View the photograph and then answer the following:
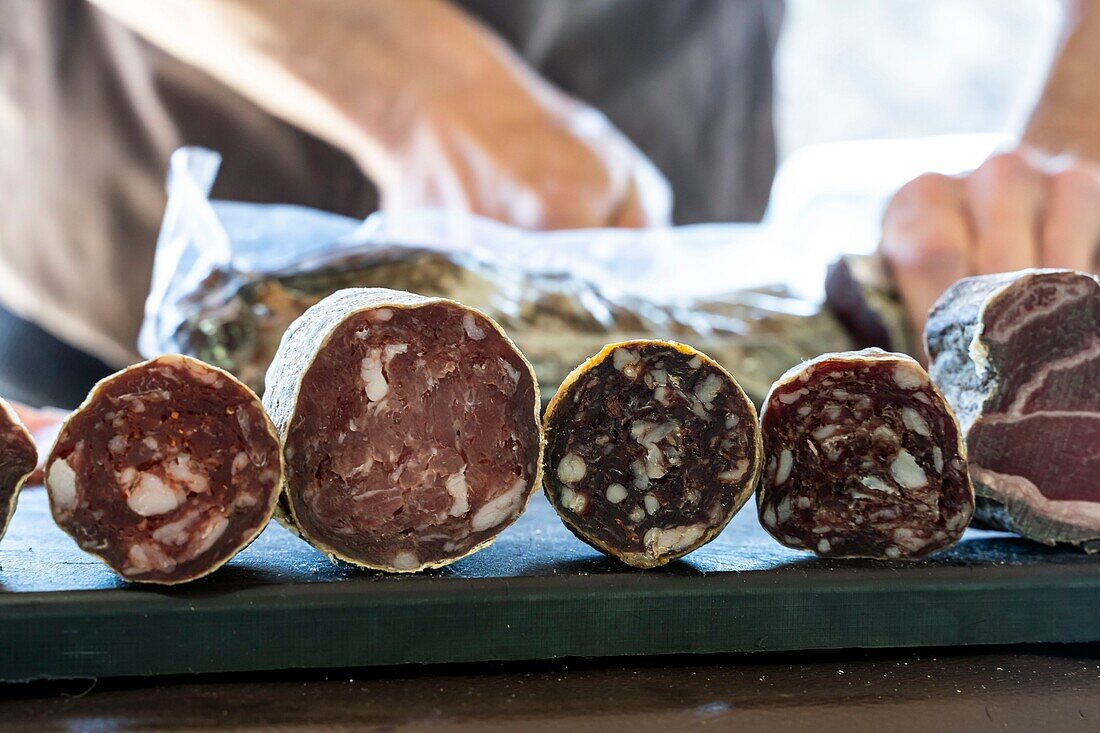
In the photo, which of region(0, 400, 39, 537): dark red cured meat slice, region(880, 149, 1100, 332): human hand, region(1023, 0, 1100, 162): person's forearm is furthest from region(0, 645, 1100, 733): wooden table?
region(1023, 0, 1100, 162): person's forearm

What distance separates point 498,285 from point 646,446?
2.22 feet

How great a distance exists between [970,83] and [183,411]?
138 inches

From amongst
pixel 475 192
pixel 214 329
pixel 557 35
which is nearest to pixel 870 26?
pixel 557 35

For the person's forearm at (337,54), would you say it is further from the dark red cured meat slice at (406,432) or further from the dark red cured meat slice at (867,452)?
the dark red cured meat slice at (867,452)

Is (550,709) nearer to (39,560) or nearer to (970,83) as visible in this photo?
(39,560)

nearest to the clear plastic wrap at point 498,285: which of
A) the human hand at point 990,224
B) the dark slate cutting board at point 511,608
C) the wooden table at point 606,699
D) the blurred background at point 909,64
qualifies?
the human hand at point 990,224

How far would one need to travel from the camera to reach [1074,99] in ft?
6.19

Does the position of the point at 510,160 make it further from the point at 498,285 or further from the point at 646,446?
the point at 646,446

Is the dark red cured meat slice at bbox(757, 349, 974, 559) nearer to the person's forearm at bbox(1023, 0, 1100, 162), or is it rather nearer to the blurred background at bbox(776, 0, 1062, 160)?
the person's forearm at bbox(1023, 0, 1100, 162)

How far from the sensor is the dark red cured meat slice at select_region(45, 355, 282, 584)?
0.64 m

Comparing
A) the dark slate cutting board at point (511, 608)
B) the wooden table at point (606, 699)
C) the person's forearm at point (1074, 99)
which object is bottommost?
the wooden table at point (606, 699)

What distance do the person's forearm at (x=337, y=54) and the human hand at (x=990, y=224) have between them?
1.23 meters

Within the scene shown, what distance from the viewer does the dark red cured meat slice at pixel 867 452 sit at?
0.73 m

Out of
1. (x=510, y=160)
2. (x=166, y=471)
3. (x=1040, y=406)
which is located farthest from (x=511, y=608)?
(x=510, y=160)
